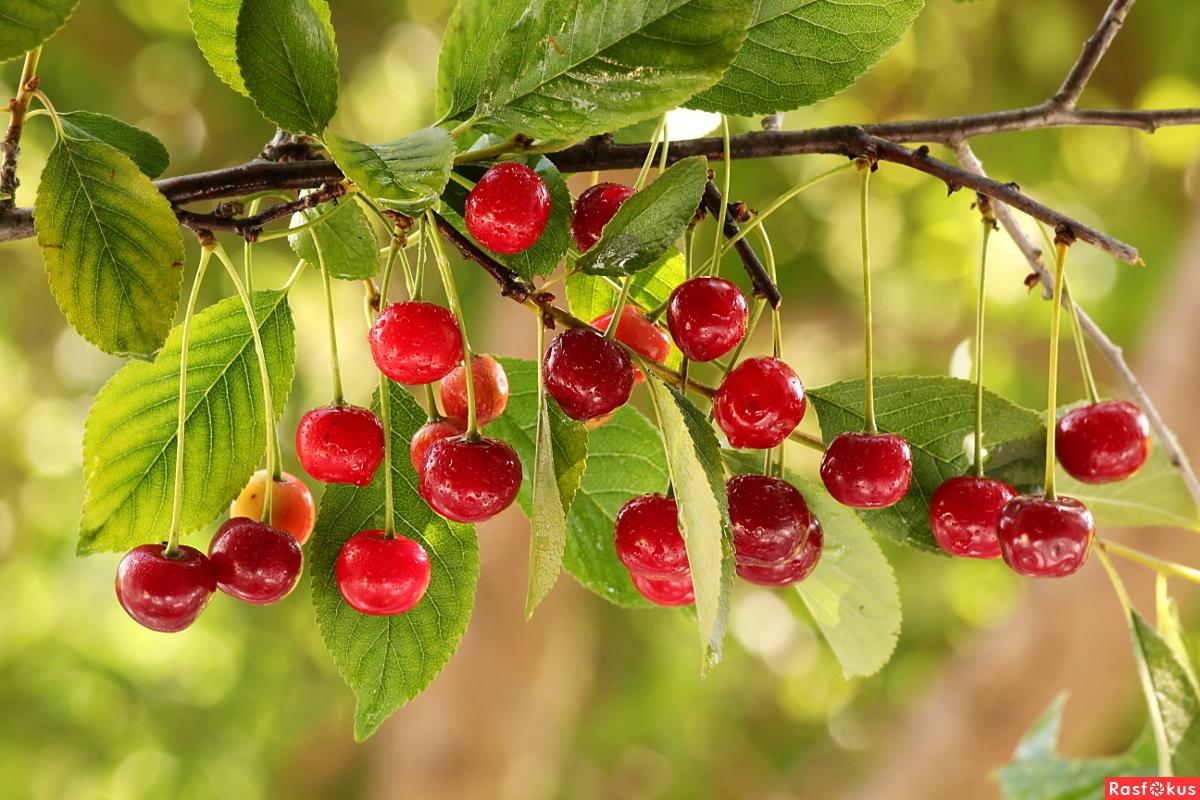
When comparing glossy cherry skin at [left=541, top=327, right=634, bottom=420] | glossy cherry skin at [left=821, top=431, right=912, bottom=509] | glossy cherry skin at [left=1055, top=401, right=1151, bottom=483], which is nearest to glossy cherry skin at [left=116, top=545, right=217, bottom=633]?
glossy cherry skin at [left=541, top=327, right=634, bottom=420]

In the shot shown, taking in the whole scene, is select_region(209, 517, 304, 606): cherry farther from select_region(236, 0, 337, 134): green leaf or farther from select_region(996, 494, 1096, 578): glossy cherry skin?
select_region(996, 494, 1096, 578): glossy cherry skin

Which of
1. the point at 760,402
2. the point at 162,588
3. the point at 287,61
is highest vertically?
the point at 287,61

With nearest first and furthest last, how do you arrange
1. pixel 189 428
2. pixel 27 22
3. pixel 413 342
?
pixel 27 22 → pixel 413 342 → pixel 189 428

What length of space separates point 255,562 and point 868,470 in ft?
1.13

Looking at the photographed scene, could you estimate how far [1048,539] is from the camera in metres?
0.52

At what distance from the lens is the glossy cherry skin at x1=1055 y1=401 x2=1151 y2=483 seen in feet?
2.02

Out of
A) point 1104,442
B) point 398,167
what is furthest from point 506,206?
point 1104,442

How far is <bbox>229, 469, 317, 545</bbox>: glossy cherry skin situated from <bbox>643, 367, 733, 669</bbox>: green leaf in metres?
0.28

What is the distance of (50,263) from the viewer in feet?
1.57

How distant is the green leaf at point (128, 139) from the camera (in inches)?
20.7

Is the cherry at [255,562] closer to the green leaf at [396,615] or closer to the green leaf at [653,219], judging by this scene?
the green leaf at [396,615]

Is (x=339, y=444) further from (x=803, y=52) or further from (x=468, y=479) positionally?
(x=803, y=52)

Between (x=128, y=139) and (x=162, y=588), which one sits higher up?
(x=128, y=139)

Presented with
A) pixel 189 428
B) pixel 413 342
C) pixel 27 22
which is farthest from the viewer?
pixel 189 428
